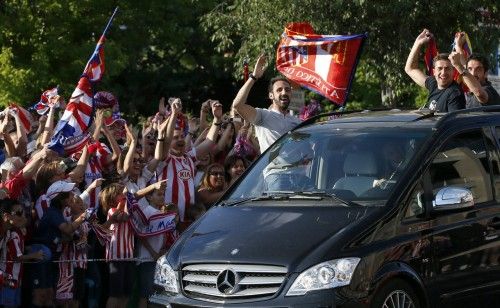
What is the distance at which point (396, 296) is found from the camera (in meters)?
7.93

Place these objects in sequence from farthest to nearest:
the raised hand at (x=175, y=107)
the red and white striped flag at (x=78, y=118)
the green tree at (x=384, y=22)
Result: the green tree at (x=384, y=22) < the raised hand at (x=175, y=107) < the red and white striped flag at (x=78, y=118)

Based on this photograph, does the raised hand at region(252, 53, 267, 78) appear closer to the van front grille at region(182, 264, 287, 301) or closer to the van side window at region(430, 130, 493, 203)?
the van side window at region(430, 130, 493, 203)

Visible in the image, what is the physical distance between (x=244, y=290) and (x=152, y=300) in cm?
86

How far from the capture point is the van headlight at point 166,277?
817 centimetres

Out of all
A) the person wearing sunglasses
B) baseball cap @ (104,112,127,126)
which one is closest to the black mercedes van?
the person wearing sunglasses

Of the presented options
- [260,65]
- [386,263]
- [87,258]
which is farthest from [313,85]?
[386,263]

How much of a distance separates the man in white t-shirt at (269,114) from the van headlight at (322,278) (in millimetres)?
3982

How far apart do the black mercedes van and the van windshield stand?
1cm

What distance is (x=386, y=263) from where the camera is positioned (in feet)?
25.8

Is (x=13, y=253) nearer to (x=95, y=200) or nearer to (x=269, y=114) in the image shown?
(x=95, y=200)

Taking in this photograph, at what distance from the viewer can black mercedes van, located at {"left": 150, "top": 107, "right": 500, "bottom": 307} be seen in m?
7.71

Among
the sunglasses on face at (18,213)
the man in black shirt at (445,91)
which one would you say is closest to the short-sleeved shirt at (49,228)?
the sunglasses on face at (18,213)

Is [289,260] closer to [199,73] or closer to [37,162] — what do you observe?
[37,162]

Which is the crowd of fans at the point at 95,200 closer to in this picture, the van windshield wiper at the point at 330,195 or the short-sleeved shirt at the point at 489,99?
the short-sleeved shirt at the point at 489,99
